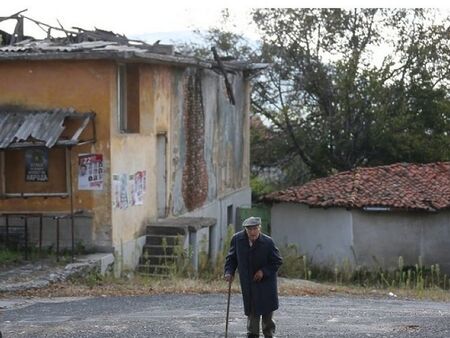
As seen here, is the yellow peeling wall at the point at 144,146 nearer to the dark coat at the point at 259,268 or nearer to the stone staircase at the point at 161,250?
the stone staircase at the point at 161,250

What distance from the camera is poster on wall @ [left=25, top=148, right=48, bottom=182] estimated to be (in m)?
20.0

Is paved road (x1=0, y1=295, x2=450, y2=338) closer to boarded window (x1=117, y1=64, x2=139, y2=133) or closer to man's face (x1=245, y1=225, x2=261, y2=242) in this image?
man's face (x1=245, y1=225, x2=261, y2=242)

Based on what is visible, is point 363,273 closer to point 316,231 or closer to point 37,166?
point 316,231

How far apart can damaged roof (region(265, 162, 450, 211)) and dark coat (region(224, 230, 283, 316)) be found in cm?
1779

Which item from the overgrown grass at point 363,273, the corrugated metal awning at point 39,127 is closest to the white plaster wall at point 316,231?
the overgrown grass at point 363,273

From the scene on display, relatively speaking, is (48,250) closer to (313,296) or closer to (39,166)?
(39,166)

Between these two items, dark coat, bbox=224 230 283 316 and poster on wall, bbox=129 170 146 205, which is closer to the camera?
dark coat, bbox=224 230 283 316

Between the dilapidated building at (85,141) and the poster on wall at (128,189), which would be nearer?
the dilapidated building at (85,141)

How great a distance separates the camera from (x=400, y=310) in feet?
48.3

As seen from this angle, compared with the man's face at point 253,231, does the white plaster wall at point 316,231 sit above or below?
below

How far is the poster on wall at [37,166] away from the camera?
65.7ft

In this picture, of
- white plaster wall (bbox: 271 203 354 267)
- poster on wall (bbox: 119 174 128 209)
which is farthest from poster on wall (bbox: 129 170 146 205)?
white plaster wall (bbox: 271 203 354 267)

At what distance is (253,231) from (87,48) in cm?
1025

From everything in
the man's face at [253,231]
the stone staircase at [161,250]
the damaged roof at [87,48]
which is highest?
the damaged roof at [87,48]
